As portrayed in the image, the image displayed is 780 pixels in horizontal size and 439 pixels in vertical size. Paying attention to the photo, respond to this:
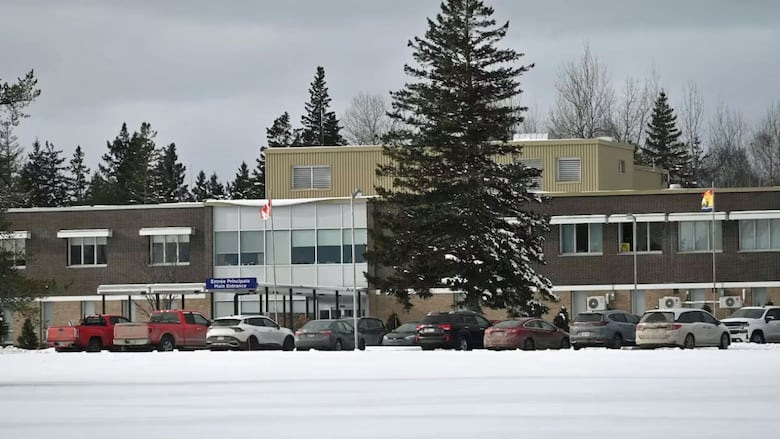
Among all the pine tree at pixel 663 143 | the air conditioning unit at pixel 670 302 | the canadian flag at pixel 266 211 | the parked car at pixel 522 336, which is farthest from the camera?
the pine tree at pixel 663 143

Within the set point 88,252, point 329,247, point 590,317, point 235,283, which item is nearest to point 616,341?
point 590,317

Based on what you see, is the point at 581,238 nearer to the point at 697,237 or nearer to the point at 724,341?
the point at 697,237

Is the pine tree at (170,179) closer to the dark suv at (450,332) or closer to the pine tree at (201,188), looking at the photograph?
the pine tree at (201,188)

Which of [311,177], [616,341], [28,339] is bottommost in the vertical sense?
[28,339]

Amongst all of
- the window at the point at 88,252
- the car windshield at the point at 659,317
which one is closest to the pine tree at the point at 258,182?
the window at the point at 88,252

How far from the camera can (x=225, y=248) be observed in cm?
7781

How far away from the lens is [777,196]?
236ft

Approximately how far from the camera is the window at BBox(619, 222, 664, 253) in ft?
240

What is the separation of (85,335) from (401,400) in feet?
114

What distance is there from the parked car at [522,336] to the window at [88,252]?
113ft

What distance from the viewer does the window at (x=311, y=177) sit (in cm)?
8188

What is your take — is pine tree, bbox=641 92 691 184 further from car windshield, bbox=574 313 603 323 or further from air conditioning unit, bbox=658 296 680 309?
car windshield, bbox=574 313 603 323

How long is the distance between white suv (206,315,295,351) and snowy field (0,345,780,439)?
15.6m

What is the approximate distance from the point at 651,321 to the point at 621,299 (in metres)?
26.2
